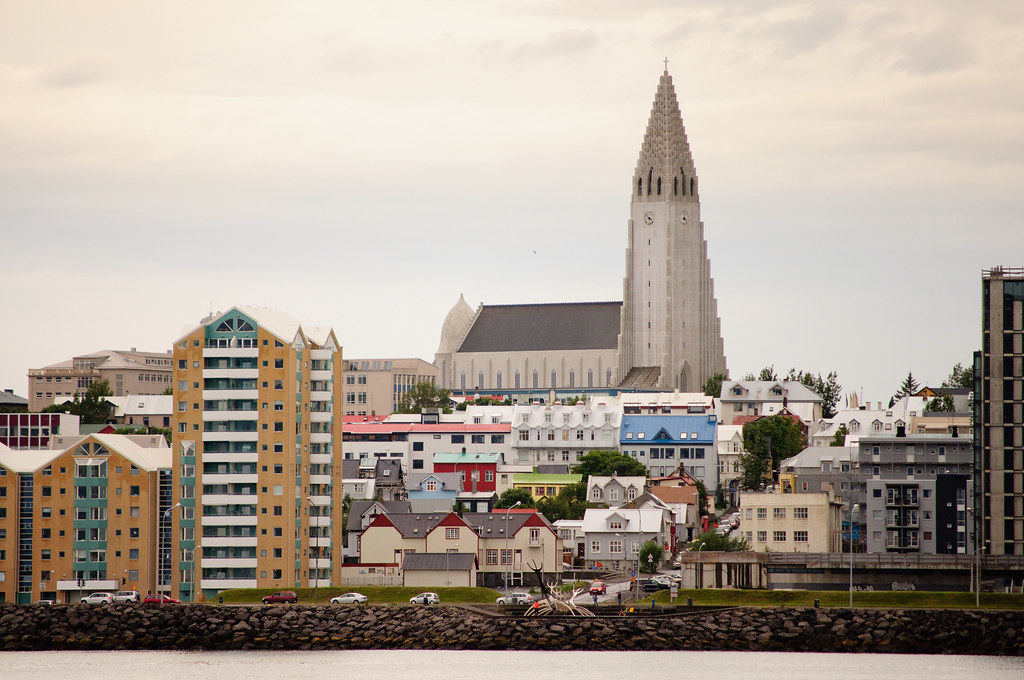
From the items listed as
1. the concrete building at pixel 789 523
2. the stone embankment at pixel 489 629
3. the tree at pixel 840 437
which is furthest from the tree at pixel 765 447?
the stone embankment at pixel 489 629

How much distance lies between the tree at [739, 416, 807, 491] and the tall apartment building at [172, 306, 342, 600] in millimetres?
65849

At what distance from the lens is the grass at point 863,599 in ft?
332

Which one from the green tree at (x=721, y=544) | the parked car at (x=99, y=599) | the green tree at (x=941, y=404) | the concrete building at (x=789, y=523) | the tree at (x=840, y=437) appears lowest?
the parked car at (x=99, y=599)

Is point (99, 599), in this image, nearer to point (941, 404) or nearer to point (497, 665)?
point (497, 665)

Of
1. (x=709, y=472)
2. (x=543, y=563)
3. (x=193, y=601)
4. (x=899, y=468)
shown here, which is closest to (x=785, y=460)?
(x=709, y=472)

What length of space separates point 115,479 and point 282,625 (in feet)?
60.6

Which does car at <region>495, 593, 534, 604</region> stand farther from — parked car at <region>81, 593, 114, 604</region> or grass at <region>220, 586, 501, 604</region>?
parked car at <region>81, 593, 114, 604</region>

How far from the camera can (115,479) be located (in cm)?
11256

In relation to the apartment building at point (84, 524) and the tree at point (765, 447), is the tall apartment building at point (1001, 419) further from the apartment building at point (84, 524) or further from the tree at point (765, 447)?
the tree at point (765, 447)

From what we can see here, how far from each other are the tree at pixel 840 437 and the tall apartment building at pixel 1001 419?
6283 centimetres

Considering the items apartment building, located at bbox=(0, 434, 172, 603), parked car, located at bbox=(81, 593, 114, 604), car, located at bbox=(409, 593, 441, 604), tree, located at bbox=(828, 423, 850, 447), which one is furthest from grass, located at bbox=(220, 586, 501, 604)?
tree, located at bbox=(828, 423, 850, 447)

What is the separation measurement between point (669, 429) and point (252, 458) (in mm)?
79750

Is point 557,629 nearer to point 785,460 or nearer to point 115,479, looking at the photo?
point 115,479

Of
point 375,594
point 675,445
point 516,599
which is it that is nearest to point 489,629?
point 516,599
